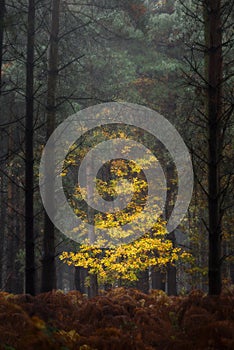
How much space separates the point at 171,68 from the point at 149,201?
19.1ft

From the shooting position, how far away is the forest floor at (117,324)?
4980 millimetres

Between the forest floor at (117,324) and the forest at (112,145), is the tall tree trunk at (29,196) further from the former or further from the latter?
the forest floor at (117,324)

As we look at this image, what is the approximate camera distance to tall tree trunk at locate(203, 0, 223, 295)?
681 centimetres

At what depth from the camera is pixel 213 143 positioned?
6.82 metres

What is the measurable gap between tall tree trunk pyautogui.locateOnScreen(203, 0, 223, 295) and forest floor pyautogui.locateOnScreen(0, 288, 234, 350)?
50cm

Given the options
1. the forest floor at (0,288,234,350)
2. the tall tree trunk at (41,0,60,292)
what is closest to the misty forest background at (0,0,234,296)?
the tall tree trunk at (41,0,60,292)

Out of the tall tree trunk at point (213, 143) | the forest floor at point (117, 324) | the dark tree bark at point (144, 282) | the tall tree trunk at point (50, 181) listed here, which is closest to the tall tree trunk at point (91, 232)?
the dark tree bark at point (144, 282)

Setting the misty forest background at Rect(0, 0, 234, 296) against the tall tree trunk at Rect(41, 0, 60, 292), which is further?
the misty forest background at Rect(0, 0, 234, 296)

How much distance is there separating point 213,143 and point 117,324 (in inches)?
129

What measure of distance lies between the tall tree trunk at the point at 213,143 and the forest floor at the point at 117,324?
498mm

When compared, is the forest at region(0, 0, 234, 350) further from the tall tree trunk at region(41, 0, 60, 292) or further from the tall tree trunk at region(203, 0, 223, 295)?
the tall tree trunk at region(203, 0, 223, 295)

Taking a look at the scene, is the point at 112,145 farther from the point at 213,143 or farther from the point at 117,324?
the point at 117,324

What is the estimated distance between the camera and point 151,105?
2161 cm

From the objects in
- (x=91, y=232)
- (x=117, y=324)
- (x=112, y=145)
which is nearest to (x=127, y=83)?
(x=112, y=145)
